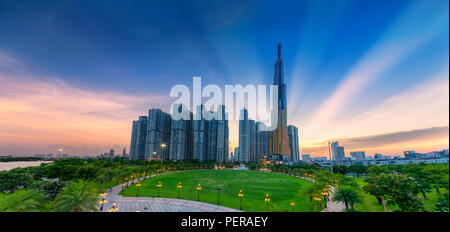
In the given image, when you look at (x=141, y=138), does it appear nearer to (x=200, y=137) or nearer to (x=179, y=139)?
(x=179, y=139)

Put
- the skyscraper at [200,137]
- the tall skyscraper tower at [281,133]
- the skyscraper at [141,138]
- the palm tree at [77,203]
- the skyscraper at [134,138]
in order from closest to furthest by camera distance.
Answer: the palm tree at [77,203], the skyscraper at [200,137], the skyscraper at [141,138], the skyscraper at [134,138], the tall skyscraper tower at [281,133]

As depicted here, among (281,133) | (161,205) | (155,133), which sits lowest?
(161,205)

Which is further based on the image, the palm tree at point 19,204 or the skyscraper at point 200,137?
the skyscraper at point 200,137

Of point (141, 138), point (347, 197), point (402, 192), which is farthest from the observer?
point (141, 138)

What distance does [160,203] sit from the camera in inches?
902

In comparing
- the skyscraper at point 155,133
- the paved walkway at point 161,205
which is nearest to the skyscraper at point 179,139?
the skyscraper at point 155,133

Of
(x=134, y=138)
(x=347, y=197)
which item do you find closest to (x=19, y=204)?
(x=347, y=197)

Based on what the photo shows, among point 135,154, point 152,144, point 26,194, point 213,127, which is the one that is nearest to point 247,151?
point 213,127

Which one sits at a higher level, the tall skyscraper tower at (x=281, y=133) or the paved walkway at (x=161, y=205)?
the tall skyscraper tower at (x=281, y=133)

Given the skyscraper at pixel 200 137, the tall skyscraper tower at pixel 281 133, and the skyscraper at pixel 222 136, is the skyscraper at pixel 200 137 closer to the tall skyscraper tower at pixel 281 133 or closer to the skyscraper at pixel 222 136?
the skyscraper at pixel 222 136

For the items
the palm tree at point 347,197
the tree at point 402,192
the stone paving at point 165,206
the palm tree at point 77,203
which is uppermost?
the palm tree at point 77,203

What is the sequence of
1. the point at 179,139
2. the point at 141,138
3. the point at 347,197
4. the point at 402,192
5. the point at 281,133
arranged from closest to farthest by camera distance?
the point at 402,192 < the point at 347,197 < the point at 179,139 < the point at 141,138 < the point at 281,133

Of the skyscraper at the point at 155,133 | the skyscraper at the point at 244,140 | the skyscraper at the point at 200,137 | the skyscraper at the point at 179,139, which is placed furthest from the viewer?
the skyscraper at the point at 244,140

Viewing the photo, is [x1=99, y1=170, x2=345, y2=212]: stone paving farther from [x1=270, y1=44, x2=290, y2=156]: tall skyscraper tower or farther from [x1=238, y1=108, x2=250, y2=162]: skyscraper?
[x1=270, y1=44, x2=290, y2=156]: tall skyscraper tower
